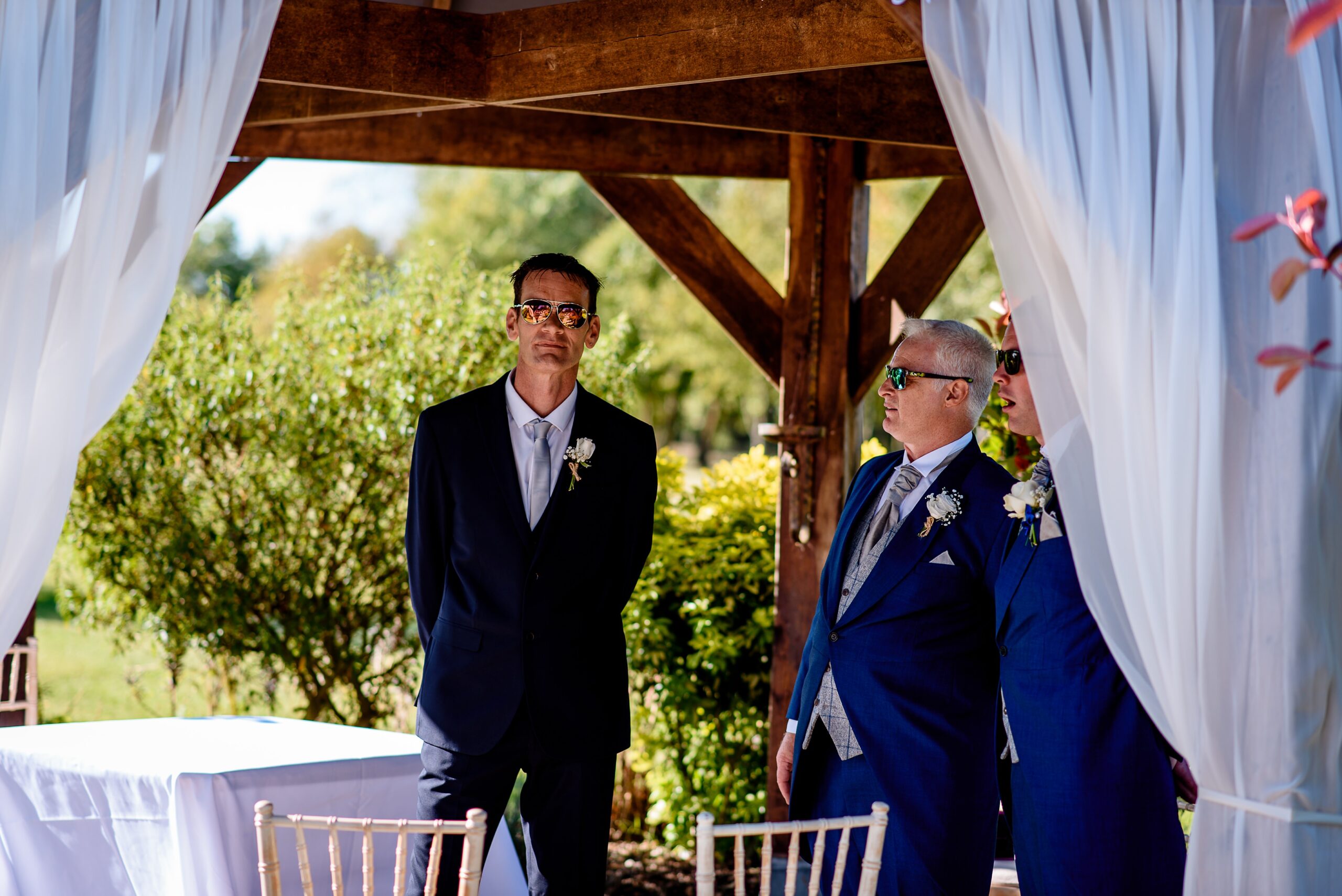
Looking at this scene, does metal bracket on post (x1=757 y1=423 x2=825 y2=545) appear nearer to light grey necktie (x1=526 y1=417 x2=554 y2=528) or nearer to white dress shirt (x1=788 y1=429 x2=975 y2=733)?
white dress shirt (x1=788 y1=429 x2=975 y2=733)

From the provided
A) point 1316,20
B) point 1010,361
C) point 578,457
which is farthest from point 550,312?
point 1316,20

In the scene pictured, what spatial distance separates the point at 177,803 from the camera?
311 cm

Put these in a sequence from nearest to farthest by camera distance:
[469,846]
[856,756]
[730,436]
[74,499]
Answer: [469,846] → [856,756] → [74,499] → [730,436]

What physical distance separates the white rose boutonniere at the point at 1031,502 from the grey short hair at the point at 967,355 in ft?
1.54

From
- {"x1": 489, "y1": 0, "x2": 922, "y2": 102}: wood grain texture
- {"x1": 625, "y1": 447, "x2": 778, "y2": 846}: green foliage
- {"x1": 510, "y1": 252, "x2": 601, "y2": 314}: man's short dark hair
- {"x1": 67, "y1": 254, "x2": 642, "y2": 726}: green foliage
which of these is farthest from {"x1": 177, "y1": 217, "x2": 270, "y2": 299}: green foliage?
{"x1": 510, "y1": 252, "x2": 601, "y2": 314}: man's short dark hair

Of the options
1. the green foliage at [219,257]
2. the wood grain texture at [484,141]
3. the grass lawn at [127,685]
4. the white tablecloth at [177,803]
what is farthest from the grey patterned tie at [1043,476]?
the green foliage at [219,257]

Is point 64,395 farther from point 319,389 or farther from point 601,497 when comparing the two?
point 319,389

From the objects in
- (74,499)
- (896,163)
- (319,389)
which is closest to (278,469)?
(319,389)

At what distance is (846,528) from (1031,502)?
59 centimetres

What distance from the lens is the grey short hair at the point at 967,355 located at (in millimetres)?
3246

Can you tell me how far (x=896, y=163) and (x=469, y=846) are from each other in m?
3.69

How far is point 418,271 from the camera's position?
6.54 meters

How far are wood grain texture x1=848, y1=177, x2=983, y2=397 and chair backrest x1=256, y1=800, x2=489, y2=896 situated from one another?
3.06m

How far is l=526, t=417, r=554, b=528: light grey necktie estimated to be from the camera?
3.11m
